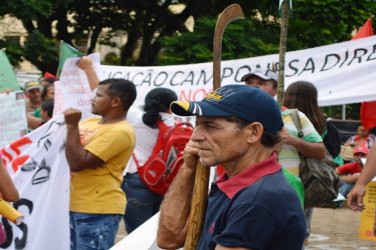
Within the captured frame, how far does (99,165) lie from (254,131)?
298cm

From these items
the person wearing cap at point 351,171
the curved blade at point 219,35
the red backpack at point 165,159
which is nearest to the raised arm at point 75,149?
the red backpack at point 165,159

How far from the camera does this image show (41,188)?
6.22m

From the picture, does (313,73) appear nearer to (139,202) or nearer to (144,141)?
(144,141)

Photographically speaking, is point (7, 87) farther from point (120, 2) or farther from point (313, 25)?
point (120, 2)

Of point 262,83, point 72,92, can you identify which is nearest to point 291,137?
point 262,83

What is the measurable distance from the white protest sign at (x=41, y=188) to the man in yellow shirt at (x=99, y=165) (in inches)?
5.6

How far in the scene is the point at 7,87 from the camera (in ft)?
26.0

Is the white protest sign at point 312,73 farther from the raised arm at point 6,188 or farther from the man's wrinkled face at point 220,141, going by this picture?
the man's wrinkled face at point 220,141

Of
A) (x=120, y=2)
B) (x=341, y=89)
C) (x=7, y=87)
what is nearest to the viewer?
(x=7, y=87)

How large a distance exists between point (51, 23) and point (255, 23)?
18.6 feet

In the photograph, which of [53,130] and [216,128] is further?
[53,130]

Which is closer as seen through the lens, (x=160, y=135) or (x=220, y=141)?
(x=220, y=141)

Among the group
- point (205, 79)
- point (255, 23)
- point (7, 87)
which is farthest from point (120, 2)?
point (7, 87)

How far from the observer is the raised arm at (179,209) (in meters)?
3.26
